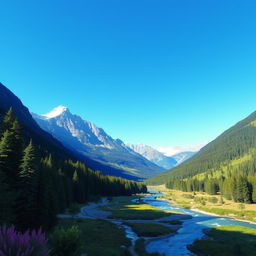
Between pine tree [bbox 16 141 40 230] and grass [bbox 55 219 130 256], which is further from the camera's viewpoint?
pine tree [bbox 16 141 40 230]

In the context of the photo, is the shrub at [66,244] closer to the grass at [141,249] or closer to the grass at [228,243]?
the grass at [141,249]

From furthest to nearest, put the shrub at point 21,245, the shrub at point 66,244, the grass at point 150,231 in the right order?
the grass at point 150,231
the shrub at point 66,244
the shrub at point 21,245

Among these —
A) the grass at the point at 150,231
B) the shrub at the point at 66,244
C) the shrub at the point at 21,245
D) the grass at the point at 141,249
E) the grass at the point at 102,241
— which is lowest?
the grass at the point at 150,231

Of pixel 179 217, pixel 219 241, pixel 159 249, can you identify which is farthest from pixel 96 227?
pixel 179 217

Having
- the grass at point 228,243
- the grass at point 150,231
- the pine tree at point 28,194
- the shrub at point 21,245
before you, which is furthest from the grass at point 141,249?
the shrub at point 21,245

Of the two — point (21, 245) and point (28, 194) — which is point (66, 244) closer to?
point (21, 245)

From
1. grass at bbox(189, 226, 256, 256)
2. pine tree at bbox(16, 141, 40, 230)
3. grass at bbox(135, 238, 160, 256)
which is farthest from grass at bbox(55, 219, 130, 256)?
grass at bbox(189, 226, 256, 256)

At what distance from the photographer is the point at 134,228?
5597 centimetres

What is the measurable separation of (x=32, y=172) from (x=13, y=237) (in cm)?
3270


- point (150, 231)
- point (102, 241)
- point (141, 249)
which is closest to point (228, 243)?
point (150, 231)

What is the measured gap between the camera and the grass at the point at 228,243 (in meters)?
35.8

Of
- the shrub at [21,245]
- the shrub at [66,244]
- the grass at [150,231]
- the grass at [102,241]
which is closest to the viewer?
the shrub at [21,245]

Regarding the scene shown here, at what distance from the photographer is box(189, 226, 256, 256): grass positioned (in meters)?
35.8

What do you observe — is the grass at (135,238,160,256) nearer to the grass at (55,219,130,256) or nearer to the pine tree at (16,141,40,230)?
the grass at (55,219,130,256)
